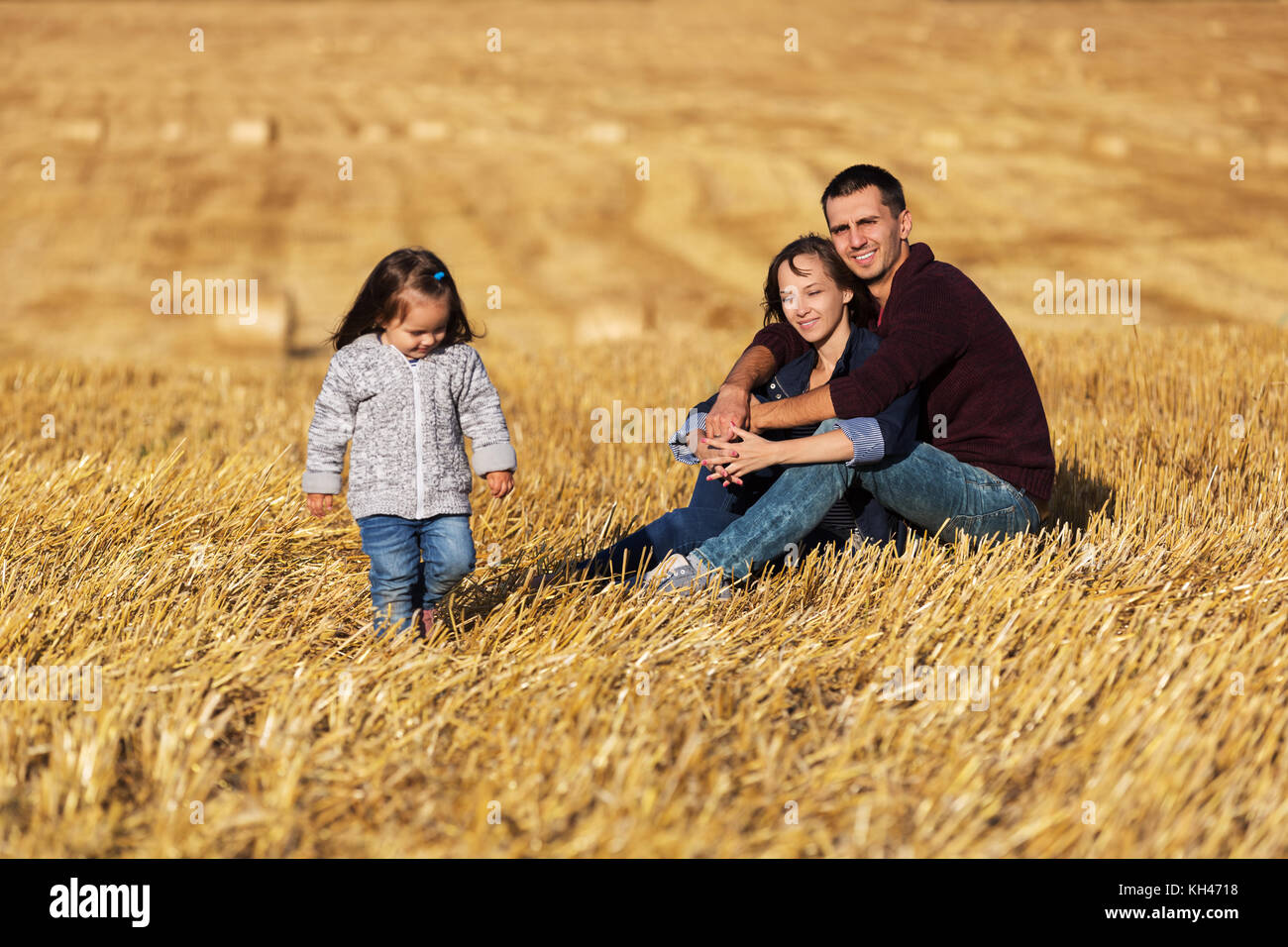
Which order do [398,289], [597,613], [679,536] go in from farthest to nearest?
[679,536], [597,613], [398,289]

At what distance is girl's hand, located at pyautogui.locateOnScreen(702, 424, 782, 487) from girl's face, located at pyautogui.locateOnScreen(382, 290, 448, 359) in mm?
1020

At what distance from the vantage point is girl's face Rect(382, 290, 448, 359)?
9.87ft

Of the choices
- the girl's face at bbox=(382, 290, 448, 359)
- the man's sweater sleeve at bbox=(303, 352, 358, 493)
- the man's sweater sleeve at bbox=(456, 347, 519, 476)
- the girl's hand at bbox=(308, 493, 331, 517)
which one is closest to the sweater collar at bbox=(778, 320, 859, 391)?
the man's sweater sleeve at bbox=(456, 347, 519, 476)

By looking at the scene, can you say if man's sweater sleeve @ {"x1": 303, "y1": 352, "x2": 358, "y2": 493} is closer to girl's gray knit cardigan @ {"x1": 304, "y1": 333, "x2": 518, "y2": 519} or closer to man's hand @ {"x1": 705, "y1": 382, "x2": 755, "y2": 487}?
girl's gray knit cardigan @ {"x1": 304, "y1": 333, "x2": 518, "y2": 519}

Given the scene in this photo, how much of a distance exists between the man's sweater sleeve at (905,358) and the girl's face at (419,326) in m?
1.24

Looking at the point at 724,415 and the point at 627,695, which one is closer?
the point at 627,695

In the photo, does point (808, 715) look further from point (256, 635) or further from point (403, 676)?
point (256, 635)

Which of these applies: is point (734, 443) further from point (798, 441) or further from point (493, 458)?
point (493, 458)

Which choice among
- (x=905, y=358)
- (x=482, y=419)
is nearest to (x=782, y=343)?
(x=905, y=358)

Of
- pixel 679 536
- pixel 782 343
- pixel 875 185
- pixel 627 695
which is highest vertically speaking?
pixel 875 185

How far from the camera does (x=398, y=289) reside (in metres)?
3.00

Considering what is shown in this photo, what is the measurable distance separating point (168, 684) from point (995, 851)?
72.7 inches

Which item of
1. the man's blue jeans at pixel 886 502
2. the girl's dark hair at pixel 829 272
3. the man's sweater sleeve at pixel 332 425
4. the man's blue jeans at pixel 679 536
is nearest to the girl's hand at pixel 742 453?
the man's blue jeans at pixel 886 502

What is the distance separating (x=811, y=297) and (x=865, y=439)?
0.58 m
